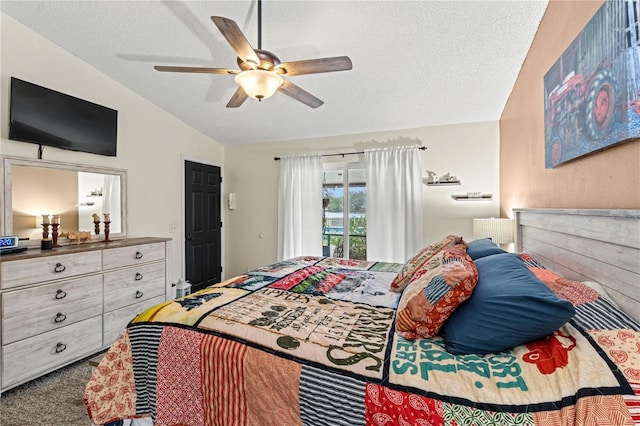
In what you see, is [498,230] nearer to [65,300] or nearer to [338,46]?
[338,46]

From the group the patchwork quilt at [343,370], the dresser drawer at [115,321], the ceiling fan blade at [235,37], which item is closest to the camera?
the patchwork quilt at [343,370]

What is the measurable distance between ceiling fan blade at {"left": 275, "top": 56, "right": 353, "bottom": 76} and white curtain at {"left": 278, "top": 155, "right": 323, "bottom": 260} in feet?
7.63

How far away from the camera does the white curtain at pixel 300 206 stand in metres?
4.30

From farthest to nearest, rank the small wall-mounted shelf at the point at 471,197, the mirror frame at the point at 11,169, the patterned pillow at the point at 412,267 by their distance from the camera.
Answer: the small wall-mounted shelf at the point at 471,197 < the mirror frame at the point at 11,169 < the patterned pillow at the point at 412,267

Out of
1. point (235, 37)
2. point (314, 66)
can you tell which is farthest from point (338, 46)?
point (235, 37)

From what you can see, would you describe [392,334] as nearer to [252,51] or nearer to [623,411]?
[623,411]

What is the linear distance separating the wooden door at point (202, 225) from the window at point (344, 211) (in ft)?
6.15

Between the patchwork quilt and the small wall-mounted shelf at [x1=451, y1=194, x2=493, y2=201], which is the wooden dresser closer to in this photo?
the patchwork quilt

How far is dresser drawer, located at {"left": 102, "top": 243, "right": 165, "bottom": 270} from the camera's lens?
2.68 meters

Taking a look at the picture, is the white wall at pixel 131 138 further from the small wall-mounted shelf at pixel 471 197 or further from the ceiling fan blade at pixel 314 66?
the small wall-mounted shelf at pixel 471 197

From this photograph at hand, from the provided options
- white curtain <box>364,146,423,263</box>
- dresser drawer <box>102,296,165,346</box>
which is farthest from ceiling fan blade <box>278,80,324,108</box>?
dresser drawer <box>102,296,165,346</box>

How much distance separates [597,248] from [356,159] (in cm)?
307

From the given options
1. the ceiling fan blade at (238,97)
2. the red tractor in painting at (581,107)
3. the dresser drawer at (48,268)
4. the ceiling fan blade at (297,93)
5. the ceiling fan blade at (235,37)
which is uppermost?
the ceiling fan blade at (235,37)

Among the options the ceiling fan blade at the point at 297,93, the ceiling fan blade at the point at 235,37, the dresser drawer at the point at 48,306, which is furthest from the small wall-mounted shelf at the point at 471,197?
the dresser drawer at the point at 48,306
